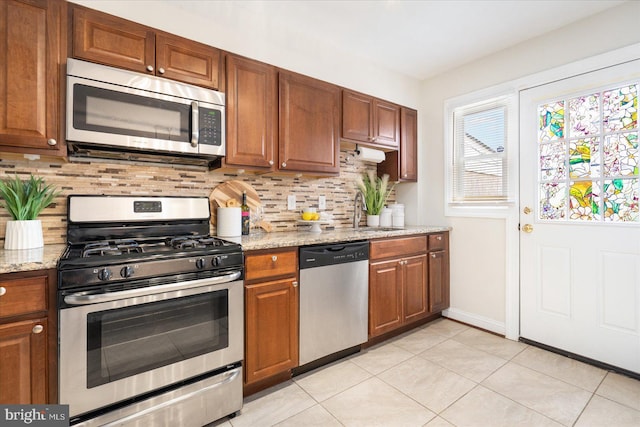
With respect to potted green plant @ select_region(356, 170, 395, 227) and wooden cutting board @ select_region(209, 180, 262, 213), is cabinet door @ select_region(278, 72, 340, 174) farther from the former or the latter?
potted green plant @ select_region(356, 170, 395, 227)

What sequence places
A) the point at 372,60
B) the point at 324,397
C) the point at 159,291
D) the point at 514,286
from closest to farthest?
the point at 159,291 → the point at 324,397 → the point at 514,286 → the point at 372,60

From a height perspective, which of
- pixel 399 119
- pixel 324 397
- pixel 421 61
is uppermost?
pixel 421 61

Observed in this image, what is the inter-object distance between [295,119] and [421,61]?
61.5 inches

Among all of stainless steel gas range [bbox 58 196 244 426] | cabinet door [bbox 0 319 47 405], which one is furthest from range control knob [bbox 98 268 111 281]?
cabinet door [bbox 0 319 47 405]

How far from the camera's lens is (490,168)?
2.96 meters

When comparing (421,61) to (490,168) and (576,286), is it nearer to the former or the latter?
(490,168)

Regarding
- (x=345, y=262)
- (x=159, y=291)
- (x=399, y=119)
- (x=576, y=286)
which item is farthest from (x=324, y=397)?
(x=399, y=119)

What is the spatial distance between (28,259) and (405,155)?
303 cm

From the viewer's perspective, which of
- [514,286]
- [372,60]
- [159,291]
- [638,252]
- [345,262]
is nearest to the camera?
[159,291]

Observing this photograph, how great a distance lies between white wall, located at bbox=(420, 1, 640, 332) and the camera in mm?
2301

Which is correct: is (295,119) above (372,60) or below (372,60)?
below

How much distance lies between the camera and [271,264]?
1.95m

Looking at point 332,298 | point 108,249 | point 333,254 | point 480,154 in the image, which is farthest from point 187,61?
point 480,154

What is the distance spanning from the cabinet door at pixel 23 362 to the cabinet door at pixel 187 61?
4.79 feet
